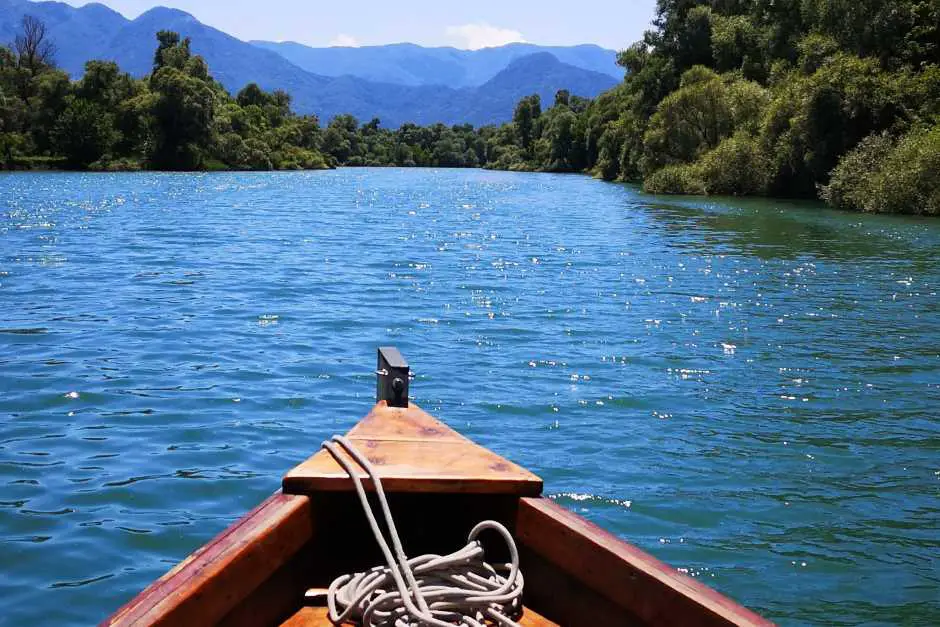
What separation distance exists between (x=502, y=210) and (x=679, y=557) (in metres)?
38.3

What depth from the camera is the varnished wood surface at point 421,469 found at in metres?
4.08

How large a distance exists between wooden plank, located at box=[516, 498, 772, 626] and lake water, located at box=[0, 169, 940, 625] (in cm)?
280

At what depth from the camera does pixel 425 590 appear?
3670 mm

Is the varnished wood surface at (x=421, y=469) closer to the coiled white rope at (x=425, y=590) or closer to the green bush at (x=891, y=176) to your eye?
the coiled white rope at (x=425, y=590)

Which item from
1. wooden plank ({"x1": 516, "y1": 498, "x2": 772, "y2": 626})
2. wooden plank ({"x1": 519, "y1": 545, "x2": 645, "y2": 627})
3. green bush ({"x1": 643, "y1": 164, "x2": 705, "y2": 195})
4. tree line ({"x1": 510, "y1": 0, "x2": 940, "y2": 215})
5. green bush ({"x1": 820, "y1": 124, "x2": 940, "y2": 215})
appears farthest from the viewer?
green bush ({"x1": 643, "y1": 164, "x2": 705, "y2": 195})

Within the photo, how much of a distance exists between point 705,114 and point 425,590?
57.3 m

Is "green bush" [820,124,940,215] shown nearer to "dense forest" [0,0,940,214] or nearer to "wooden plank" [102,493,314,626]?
"dense forest" [0,0,940,214]

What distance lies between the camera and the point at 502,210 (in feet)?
146

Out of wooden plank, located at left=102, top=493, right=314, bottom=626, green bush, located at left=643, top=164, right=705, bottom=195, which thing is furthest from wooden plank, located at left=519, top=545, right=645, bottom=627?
green bush, located at left=643, top=164, right=705, bottom=195

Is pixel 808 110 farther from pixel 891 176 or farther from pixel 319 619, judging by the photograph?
pixel 319 619

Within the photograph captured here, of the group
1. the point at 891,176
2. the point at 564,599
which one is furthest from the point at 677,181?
the point at 564,599

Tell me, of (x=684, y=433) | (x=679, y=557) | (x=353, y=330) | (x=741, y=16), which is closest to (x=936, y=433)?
(x=684, y=433)

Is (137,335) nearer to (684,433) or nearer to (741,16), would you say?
(684,433)

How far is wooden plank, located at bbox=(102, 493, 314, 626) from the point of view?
3152 millimetres
